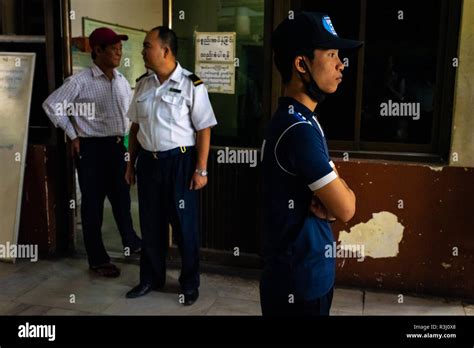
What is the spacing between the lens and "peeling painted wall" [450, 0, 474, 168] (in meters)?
2.89

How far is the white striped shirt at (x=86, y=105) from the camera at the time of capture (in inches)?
135

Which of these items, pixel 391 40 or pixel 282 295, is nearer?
pixel 282 295

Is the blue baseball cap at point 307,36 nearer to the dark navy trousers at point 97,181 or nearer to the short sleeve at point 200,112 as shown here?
the short sleeve at point 200,112

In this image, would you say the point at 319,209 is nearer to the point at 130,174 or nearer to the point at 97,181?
the point at 130,174

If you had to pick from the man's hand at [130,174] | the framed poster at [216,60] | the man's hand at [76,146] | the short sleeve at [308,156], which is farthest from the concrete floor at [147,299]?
the short sleeve at [308,156]

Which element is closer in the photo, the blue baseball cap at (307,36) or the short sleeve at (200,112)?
the blue baseball cap at (307,36)

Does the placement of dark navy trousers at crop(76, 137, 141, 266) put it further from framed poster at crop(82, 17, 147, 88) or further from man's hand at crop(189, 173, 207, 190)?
framed poster at crop(82, 17, 147, 88)

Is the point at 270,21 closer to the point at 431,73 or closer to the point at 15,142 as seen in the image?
the point at 431,73

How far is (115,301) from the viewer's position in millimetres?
3123

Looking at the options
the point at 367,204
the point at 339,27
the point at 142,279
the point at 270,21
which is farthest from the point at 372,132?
the point at 142,279

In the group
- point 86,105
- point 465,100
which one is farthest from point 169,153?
point 465,100

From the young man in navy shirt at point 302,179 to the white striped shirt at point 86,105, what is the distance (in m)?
2.18
